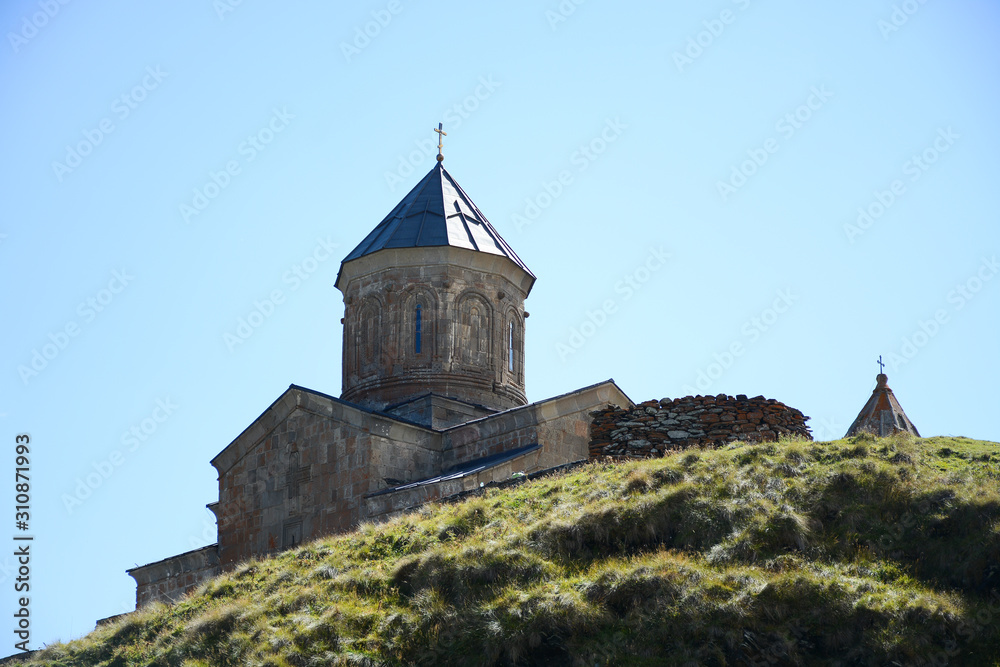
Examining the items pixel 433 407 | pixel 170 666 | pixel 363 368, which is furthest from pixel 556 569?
pixel 363 368

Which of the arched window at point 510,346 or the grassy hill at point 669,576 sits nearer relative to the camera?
the grassy hill at point 669,576

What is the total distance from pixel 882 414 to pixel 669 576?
8106mm

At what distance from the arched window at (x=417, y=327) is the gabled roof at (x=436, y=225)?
1115 mm

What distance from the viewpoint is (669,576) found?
34.3 feet

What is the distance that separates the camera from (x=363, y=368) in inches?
788

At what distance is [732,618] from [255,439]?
35.0 ft

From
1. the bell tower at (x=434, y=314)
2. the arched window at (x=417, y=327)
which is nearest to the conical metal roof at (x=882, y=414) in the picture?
the bell tower at (x=434, y=314)

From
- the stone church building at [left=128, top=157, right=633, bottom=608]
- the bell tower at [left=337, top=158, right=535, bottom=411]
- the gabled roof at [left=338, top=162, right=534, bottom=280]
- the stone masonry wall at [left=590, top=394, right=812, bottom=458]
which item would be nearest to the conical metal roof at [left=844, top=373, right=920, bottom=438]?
the stone masonry wall at [left=590, top=394, right=812, bottom=458]

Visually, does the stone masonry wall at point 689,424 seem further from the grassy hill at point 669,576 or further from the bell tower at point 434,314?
the bell tower at point 434,314

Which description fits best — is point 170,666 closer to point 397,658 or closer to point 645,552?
point 397,658

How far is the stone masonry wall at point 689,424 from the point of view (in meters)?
15.1

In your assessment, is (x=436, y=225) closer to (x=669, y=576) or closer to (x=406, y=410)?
(x=406, y=410)

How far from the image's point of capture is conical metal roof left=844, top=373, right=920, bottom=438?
17.3 meters

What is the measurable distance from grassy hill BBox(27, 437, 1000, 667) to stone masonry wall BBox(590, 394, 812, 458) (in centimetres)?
119
